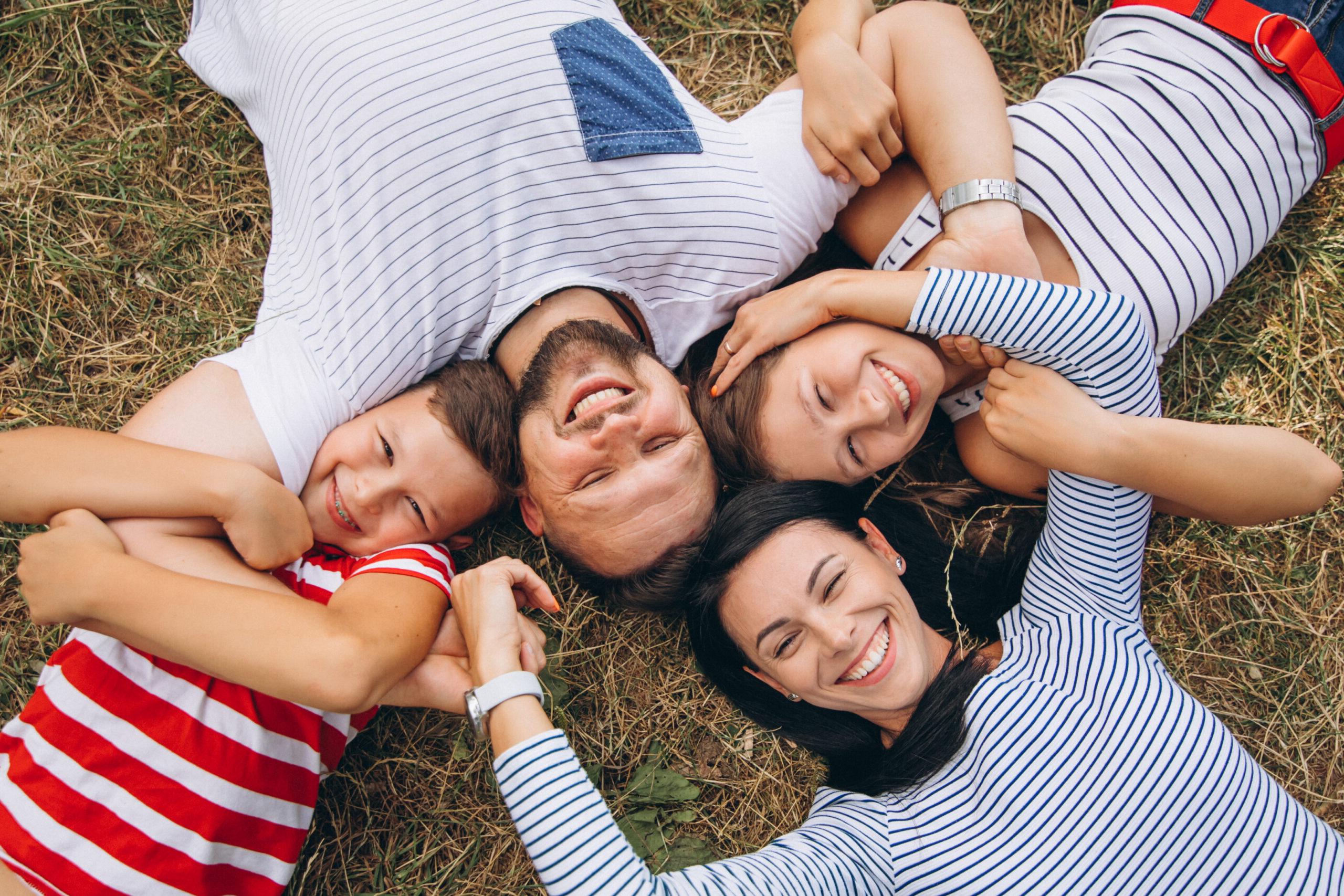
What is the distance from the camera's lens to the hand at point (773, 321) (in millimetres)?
2756

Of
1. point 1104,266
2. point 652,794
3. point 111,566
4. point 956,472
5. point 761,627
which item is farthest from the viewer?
point 956,472

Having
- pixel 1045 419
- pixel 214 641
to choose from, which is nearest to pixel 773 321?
pixel 1045 419

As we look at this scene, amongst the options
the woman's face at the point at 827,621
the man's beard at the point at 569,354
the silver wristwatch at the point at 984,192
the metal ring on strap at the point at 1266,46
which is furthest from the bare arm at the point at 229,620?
the metal ring on strap at the point at 1266,46

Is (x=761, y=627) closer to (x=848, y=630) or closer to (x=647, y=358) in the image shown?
(x=848, y=630)

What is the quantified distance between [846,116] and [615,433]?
4.70 feet

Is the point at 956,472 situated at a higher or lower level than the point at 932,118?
lower

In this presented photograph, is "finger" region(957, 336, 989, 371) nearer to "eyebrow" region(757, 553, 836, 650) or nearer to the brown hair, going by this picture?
the brown hair

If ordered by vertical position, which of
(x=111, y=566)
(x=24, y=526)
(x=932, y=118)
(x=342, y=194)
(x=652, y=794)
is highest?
(x=342, y=194)

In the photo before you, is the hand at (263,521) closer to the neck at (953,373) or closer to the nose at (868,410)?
the nose at (868,410)

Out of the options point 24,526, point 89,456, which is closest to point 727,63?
Result: point 89,456

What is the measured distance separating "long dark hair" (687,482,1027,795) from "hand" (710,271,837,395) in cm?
46

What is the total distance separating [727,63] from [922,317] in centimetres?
162

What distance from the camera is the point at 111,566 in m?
2.40

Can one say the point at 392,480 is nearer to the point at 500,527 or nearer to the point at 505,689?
the point at 500,527
